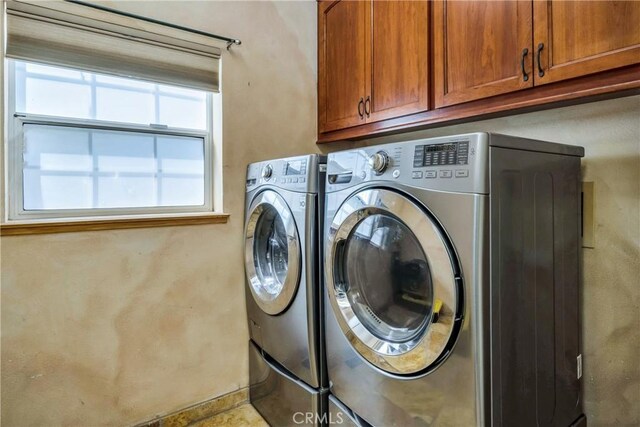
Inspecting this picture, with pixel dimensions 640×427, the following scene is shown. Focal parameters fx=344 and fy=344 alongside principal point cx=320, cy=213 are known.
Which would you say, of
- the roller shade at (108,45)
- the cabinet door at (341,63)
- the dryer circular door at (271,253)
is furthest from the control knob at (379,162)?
the roller shade at (108,45)

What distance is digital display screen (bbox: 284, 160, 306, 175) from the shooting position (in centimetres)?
146

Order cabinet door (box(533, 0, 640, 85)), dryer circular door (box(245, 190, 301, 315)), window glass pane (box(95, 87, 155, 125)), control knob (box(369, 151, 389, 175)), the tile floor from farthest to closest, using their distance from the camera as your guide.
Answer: the tile floor < window glass pane (box(95, 87, 155, 125)) < dryer circular door (box(245, 190, 301, 315)) < control knob (box(369, 151, 389, 175)) < cabinet door (box(533, 0, 640, 85))

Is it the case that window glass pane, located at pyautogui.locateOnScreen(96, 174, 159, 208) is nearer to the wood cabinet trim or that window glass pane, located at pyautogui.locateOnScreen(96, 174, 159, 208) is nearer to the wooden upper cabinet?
the wooden upper cabinet

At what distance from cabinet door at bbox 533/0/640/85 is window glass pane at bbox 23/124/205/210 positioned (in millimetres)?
1615

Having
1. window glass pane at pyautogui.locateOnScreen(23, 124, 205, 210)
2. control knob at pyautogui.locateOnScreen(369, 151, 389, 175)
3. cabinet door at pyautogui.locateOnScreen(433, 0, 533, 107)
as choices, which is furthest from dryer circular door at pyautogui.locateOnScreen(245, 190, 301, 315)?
cabinet door at pyautogui.locateOnScreen(433, 0, 533, 107)

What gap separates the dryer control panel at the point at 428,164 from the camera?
0.87 m

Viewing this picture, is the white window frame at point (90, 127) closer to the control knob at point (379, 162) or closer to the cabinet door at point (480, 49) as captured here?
the control knob at point (379, 162)

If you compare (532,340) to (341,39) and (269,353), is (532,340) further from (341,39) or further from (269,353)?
A: (341,39)

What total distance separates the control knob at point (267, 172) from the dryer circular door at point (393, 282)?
20.1 inches

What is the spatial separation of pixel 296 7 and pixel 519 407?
2.24m

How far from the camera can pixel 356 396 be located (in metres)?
1.28

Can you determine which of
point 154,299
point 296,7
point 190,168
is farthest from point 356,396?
point 296,7

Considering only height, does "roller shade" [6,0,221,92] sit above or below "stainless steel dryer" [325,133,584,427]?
above

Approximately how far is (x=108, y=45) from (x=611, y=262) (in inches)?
89.2
